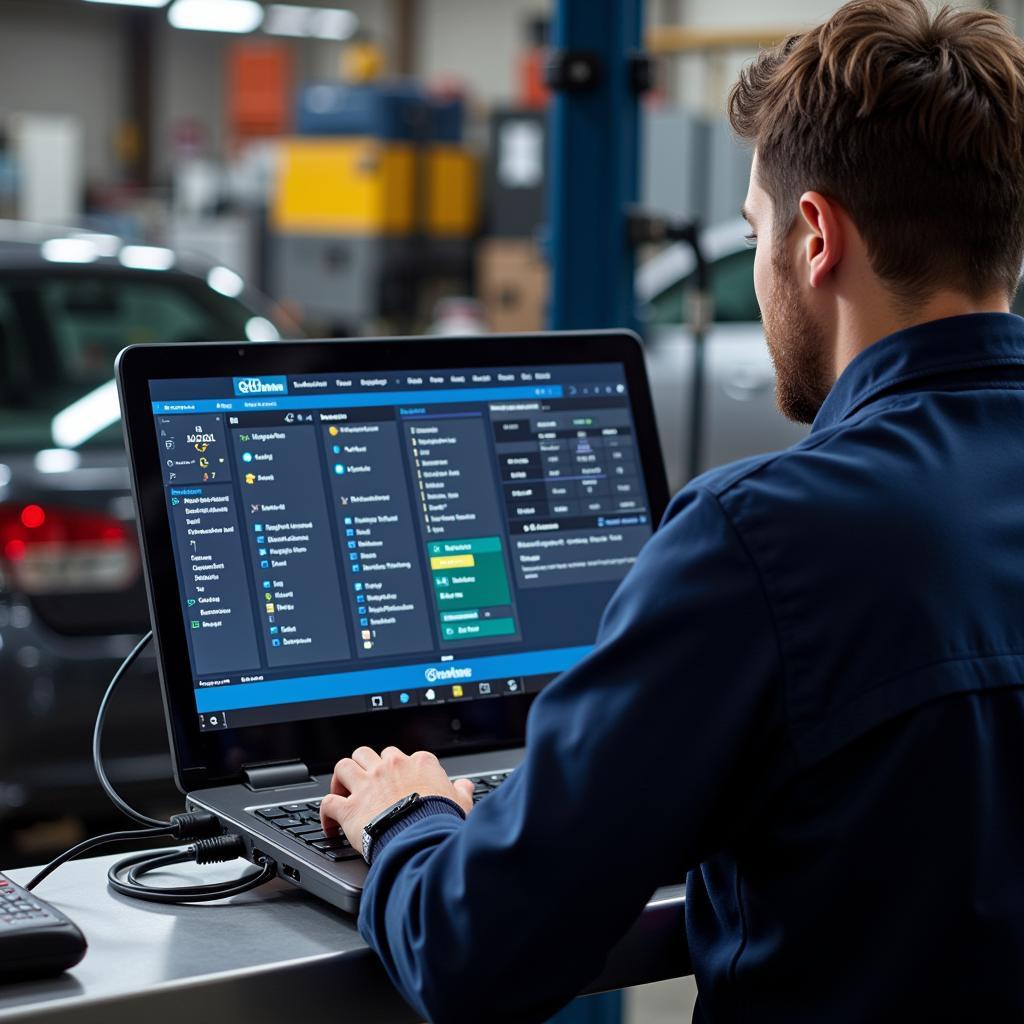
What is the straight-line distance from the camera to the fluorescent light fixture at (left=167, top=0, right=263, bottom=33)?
13.2 metres

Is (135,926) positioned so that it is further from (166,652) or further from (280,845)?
(166,652)

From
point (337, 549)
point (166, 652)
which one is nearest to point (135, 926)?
point (166, 652)

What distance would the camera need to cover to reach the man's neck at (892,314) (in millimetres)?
1029

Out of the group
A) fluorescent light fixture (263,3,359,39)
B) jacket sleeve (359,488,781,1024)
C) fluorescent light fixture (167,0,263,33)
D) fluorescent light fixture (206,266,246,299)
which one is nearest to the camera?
jacket sleeve (359,488,781,1024)

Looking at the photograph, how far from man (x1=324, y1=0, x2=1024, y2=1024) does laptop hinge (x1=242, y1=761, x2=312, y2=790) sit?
0.27 metres

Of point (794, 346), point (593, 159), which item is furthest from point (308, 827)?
point (593, 159)

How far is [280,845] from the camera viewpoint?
1.17m

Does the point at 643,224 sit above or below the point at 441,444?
above

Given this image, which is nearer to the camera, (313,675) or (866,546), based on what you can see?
(866,546)

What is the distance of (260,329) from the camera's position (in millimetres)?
3365

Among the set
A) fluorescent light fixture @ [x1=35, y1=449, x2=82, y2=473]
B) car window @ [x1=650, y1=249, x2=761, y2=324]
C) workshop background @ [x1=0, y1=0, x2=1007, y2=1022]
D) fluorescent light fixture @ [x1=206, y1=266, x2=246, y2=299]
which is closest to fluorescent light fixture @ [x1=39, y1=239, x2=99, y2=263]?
workshop background @ [x1=0, y1=0, x2=1007, y2=1022]

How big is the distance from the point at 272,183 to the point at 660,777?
9.76 meters

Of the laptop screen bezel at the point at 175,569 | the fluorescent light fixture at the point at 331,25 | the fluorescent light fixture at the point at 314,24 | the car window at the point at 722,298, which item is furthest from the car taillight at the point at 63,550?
the fluorescent light fixture at the point at 331,25

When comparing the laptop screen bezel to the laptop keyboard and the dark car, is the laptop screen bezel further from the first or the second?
the dark car
